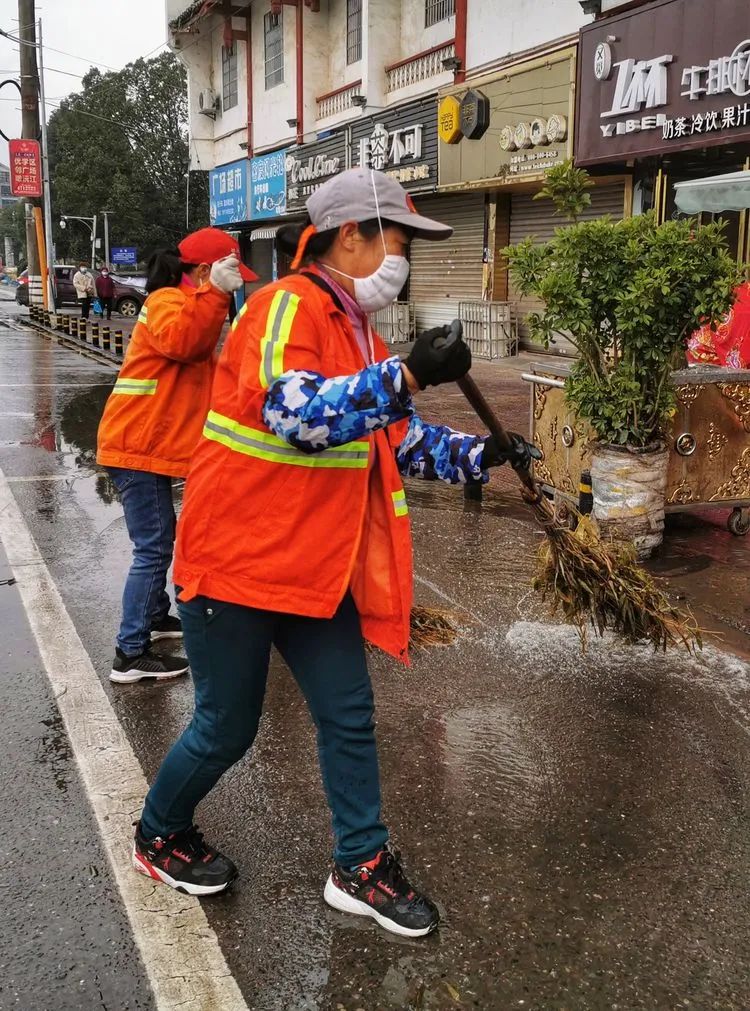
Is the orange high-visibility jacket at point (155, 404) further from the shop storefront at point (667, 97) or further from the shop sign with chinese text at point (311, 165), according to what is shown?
the shop sign with chinese text at point (311, 165)

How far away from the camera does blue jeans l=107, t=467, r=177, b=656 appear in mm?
4062

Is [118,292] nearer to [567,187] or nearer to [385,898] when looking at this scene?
[567,187]

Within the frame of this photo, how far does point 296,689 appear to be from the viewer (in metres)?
3.96

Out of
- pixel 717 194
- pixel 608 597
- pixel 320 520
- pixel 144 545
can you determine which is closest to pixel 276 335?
pixel 320 520

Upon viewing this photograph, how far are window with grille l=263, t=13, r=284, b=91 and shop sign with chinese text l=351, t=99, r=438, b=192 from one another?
5.07 meters

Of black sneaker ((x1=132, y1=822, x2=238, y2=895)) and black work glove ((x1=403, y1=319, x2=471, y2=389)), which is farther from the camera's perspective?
black sneaker ((x1=132, y1=822, x2=238, y2=895))

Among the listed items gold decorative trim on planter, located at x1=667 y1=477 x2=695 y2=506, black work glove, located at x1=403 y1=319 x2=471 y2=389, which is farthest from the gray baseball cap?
gold decorative trim on planter, located at x1=667 y1=477 x2=695 y2=506

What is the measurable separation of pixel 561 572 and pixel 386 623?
201 centimetres

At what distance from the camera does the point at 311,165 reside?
886 inches

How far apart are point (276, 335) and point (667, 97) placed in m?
11.9

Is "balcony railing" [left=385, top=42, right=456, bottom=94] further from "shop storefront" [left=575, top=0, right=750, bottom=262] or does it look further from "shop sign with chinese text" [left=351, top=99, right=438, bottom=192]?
"shop storefront" [left=575, top=0, right=750, bottom=262]

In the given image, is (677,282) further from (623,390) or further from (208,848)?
(208,848)

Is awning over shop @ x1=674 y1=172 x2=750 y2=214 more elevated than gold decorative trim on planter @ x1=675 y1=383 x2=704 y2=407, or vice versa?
awning over shop @ x1=674 y1=172 x2=750 y2=214

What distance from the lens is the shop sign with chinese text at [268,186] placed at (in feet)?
80.3
